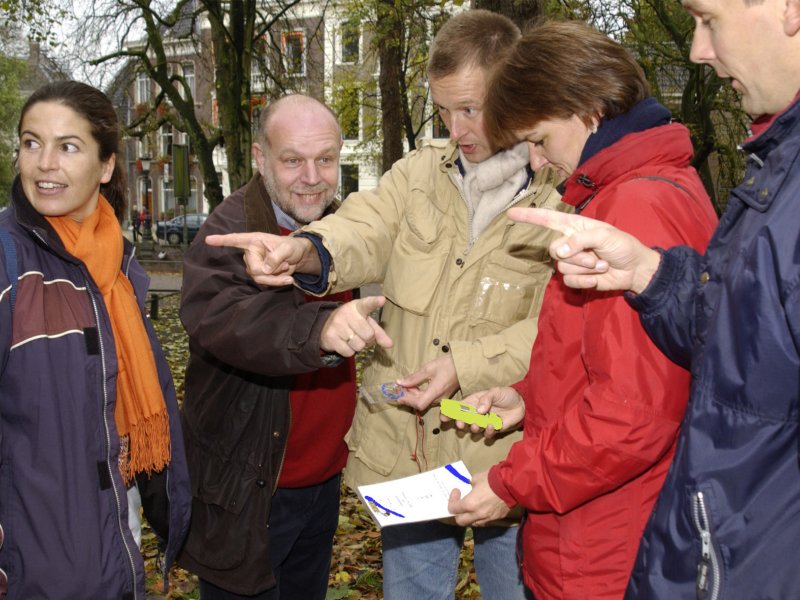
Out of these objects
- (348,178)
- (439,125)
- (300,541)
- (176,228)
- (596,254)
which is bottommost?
(176,228)

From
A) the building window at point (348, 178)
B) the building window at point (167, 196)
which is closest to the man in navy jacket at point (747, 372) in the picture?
the building window at point (348, 178)

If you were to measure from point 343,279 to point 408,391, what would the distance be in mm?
427

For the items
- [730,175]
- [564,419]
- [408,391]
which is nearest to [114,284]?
[408,391]

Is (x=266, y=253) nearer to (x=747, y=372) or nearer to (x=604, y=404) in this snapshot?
(x=604, y=404)

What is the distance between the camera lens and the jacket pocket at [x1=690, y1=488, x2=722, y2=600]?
4.64ft

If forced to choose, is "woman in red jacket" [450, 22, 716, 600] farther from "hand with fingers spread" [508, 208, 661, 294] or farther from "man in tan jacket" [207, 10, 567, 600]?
"man in tan jacket" [207, 10, 567, 600]

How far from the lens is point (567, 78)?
200cm

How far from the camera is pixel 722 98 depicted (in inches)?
582

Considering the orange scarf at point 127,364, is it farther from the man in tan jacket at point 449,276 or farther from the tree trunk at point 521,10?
the tree trunk at point 521,10

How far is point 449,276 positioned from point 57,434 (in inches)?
51.1

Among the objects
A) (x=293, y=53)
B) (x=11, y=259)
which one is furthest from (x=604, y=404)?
(x=293, y=53)

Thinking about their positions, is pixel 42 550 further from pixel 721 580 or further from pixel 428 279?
pixel 721 580

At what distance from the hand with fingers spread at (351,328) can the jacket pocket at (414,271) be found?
0.25m

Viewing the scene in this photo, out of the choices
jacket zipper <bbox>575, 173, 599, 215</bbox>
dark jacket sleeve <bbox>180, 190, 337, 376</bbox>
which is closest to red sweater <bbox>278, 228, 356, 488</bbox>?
dark jacket sleeve <bbox>180, 190, 337, 376</bbox>
